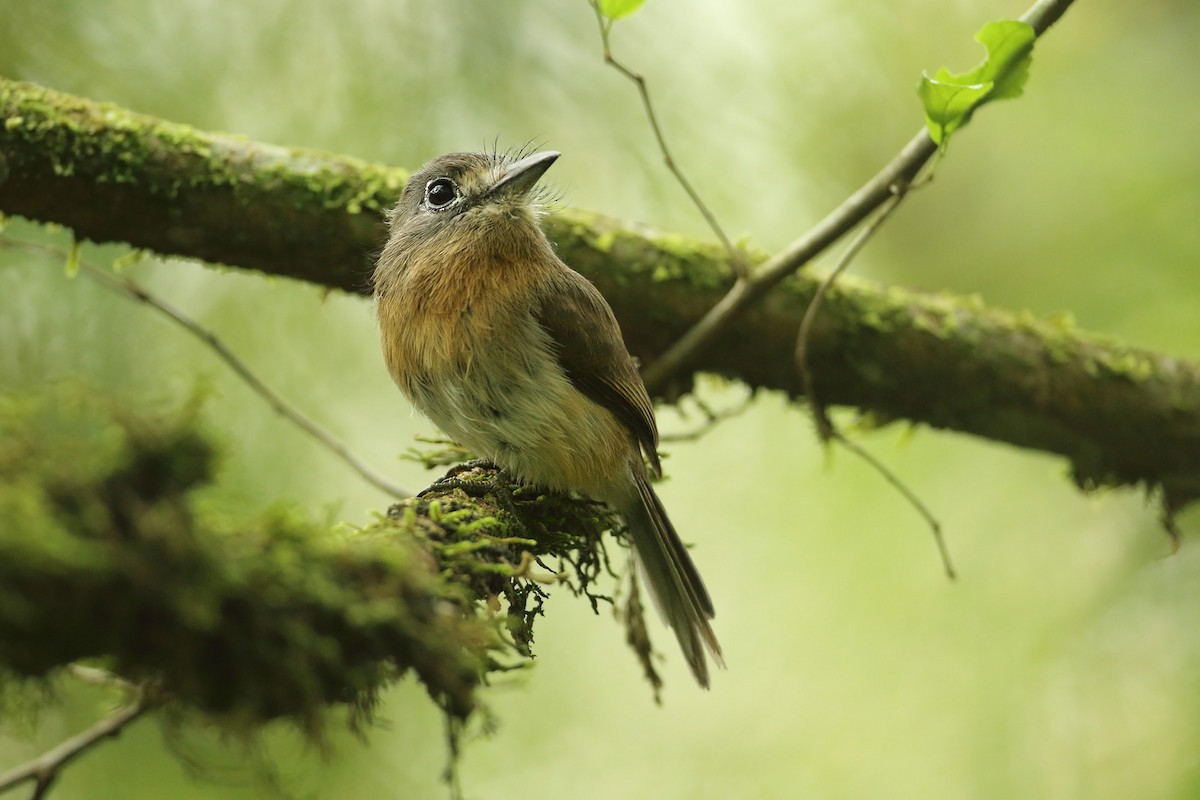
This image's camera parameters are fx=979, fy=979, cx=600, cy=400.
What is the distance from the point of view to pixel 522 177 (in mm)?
3359

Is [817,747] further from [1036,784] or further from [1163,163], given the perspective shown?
[1163,163]

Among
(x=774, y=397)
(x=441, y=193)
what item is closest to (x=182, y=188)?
(x=441, y=193)

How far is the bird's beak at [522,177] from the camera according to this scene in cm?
333

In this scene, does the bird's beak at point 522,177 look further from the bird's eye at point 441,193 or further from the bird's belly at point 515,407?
the bird's belly at point 515,407

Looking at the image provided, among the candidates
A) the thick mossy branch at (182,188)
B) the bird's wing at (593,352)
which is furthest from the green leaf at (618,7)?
the thick mossy branch at (182,188)

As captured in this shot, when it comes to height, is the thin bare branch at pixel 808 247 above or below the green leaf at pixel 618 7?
below

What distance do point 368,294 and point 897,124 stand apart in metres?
3.16

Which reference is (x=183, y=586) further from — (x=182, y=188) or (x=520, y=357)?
(x=182, y=188)

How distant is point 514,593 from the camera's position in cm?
Answer: 214

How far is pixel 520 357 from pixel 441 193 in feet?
2.98

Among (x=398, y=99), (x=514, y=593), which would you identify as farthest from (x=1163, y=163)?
(x=514, y=593)

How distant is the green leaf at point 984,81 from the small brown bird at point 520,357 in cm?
119

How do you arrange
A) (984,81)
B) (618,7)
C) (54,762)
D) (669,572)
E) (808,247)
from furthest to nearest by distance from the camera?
(808,247), (669,572), (618,7), (984,81), (54,762)

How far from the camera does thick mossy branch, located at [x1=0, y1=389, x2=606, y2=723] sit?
1130 millimetres
